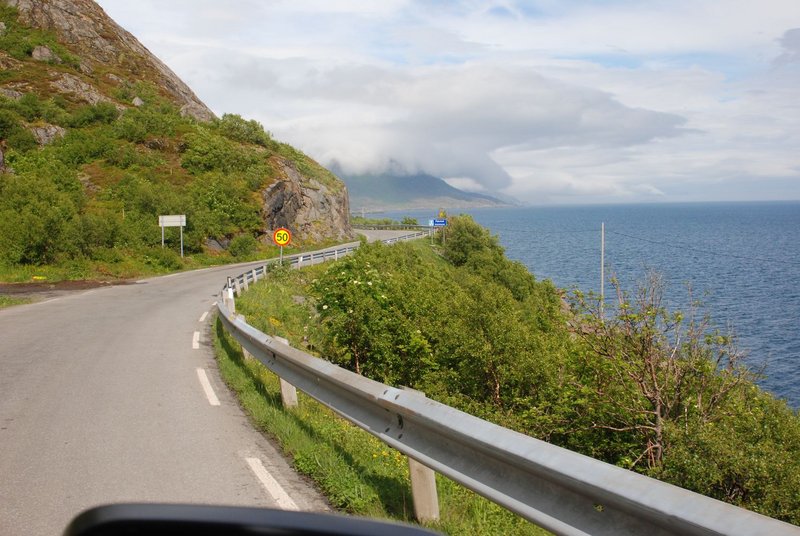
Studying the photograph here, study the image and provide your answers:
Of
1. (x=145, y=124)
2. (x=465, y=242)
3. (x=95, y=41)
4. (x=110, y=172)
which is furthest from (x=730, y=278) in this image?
(x=95, y=41)

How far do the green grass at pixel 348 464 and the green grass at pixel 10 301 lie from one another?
13.5 meters

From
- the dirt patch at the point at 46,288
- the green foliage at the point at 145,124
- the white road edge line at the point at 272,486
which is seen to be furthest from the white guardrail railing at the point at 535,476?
the green foliage at the point at 145,124

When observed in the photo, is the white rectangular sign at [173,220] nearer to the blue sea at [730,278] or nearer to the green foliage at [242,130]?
the blue sea at [730,278]

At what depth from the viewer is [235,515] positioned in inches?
56.0

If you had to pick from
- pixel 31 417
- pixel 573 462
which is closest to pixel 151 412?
pixel 31 417

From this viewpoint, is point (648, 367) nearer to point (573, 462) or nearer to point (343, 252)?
point (573, 462)

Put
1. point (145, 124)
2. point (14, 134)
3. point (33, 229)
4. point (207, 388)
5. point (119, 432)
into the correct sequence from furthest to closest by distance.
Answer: point (145, 124) → point (14, 134) → point (33, 229) → point (207, 388) → point (119, 432)

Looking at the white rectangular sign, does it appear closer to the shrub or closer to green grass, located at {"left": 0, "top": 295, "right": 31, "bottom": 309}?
the shrub

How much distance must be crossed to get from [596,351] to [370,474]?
9.43 meters

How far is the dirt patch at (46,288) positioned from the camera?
24.5m

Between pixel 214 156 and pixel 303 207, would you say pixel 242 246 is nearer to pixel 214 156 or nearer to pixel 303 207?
pixel 214 156

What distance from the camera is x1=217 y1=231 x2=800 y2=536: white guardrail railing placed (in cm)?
251

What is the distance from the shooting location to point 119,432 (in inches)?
297

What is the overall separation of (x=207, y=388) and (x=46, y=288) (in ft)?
65.6
